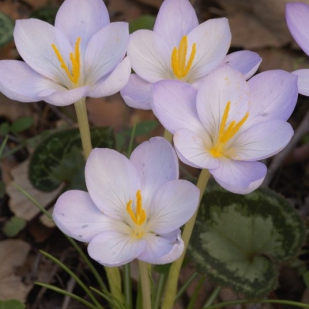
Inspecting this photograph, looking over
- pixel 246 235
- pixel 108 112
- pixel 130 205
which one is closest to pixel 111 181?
pixel 130 205

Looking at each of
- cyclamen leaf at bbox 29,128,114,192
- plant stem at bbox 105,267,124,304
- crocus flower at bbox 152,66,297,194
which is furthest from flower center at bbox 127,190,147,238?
cyclamen leaf at bbox 29,128,114,192

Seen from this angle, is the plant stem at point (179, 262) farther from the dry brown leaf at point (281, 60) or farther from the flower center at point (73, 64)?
the dry brown leaf at point (281, 60)

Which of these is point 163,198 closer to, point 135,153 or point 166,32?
point 135,153

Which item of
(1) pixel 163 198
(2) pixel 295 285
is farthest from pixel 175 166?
(2) pixel 295 285

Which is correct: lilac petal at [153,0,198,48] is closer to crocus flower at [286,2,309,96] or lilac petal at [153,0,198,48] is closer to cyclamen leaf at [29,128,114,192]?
crocus flower at [286,2,309,96]

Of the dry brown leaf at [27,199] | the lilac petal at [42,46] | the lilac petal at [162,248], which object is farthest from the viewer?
the dry brown leaf at [27,199]

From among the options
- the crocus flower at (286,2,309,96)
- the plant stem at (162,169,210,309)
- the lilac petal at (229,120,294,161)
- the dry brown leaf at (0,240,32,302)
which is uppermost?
the crocus flower at (286,2,309,96)

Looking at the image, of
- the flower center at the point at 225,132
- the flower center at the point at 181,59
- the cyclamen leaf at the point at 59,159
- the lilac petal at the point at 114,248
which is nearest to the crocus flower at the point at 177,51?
the flower center at the point at 181,59
